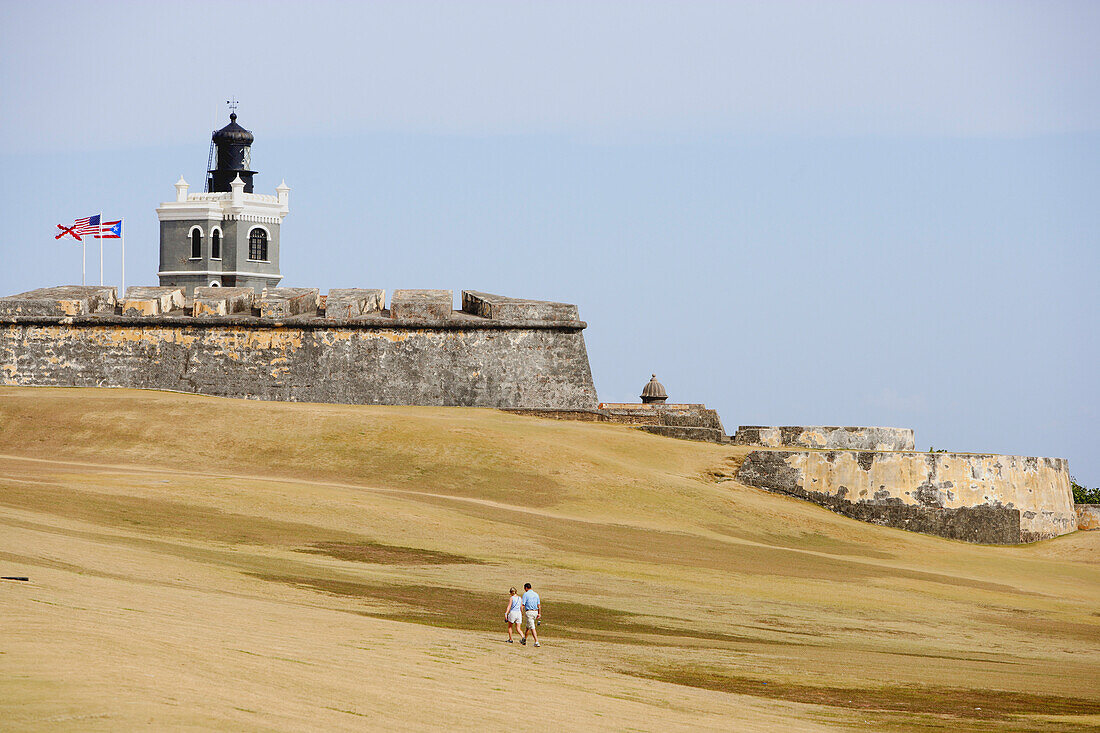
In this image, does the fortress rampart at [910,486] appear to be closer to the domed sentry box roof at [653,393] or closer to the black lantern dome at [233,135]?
the domed sentry box roof at [653,393]

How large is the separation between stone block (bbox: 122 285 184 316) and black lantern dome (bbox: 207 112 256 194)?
5697cm

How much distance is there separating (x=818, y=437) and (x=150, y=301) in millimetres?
20542

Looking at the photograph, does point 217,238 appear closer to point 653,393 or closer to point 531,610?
point 653,393

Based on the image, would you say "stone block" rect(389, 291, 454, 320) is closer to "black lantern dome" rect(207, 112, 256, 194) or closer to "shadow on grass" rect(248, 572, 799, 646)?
"shadow on grass" rect(248, 572, 799, 646)

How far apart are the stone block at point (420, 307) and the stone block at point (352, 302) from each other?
556mm

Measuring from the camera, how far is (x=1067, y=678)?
1559cm

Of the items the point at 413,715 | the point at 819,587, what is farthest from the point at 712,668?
the point at 819,587

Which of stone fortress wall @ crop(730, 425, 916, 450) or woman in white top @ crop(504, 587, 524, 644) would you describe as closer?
woman in white top @ crop(504, 587, 524, 644)

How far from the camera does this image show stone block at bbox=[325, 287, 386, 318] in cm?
3819

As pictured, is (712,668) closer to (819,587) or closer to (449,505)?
(819,587)

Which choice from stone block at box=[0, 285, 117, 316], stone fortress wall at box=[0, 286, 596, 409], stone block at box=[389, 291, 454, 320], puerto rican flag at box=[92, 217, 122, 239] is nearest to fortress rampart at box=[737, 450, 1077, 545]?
stone fortress wall at box=[0, 286, 596, 409]

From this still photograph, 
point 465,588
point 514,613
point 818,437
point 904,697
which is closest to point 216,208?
point 818,437

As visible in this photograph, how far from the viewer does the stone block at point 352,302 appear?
38.2 meters

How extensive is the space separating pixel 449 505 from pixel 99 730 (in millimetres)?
18847
